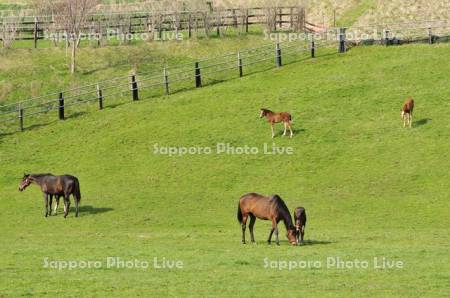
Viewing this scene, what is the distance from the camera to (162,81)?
2093 inches

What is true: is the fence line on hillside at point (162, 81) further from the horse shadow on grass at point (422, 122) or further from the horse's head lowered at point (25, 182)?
the horse shadow on grass at point (422, 122)

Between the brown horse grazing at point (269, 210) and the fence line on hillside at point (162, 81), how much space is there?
21.4m

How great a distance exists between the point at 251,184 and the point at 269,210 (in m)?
10.2

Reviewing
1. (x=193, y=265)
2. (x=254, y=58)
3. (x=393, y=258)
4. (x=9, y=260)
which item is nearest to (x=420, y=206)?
(x=393, y=258)

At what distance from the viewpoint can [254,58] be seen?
54938mm

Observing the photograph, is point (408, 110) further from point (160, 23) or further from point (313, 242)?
point (160, 23)

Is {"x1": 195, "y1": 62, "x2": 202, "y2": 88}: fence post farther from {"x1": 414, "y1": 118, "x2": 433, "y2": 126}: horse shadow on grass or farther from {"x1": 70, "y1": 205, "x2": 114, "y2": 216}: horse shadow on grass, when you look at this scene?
{"x1": 70, "y1": 205, "x2": 114, "y2": 216}: horse shadow on grass

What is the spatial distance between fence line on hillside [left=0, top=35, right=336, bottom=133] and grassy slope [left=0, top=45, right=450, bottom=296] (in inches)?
59.7

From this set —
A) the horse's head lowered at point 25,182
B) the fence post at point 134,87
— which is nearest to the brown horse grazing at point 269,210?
the horse's head lowered at point 25,182

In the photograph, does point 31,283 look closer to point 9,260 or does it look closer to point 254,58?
point 9,260

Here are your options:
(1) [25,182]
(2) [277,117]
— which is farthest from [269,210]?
(2) [277,117]

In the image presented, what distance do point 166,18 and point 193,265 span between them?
4212cm

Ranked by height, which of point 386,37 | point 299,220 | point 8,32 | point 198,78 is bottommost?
point 299,220

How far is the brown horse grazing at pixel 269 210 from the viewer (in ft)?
91.0
